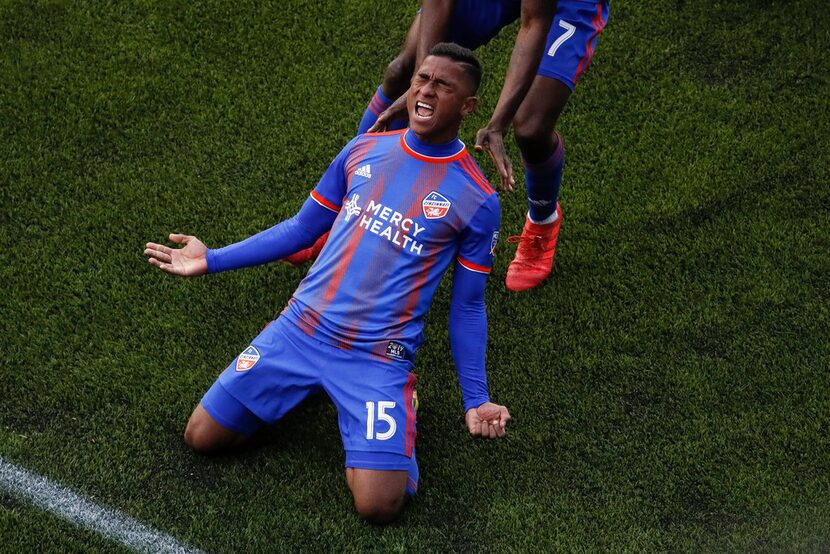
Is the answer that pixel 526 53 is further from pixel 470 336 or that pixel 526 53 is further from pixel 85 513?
pixel 85 513

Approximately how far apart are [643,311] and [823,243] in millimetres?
1069

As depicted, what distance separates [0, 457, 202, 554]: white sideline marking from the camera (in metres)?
3.71

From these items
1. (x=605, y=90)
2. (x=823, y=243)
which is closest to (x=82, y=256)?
(x=605, y=90)

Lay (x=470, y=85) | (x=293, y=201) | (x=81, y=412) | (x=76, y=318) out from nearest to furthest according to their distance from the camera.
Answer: (x=470, y=85), (x=81, y=412), (x=76, y=318), (x=293, y=201)

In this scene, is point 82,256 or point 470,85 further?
point 82,256

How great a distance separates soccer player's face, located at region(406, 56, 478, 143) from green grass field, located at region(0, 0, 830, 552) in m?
1.19

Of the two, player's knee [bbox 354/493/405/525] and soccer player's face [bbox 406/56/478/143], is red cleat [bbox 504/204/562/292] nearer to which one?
soccer player's face [bbox 406/56/478/143]

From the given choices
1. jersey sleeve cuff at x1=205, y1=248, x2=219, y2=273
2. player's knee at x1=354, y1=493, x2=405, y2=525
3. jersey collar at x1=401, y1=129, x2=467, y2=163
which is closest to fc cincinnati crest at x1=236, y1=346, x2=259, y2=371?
jersey sleeve cuff at x1=205, y1=248, x2=219, y2=273

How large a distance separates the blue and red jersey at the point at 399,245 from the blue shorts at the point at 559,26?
0.69 m

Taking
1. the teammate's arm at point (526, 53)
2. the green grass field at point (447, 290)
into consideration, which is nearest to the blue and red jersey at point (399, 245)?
the teammate's arm at point (526, 53)

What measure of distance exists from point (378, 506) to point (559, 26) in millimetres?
2130

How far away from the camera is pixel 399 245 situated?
3.88 metres

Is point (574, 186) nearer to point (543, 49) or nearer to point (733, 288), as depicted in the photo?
point (733, 288)

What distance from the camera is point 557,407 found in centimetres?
438
